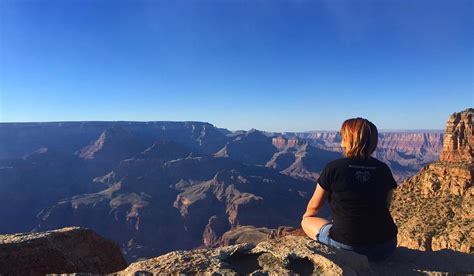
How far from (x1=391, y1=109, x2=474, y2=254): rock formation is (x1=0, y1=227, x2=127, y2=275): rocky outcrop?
750 inches

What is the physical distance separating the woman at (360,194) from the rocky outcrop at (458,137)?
6037cm

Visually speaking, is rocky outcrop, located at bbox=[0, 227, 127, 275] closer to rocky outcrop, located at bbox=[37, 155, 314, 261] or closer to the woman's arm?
the woman's arm

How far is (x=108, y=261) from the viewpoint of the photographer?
9.84 metres

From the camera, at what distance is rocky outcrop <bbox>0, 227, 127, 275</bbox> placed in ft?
25.2

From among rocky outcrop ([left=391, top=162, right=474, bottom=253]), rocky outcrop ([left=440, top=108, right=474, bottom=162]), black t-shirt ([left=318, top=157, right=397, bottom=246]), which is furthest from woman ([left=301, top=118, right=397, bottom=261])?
rocky outcrop ([left=440, top=108, right=474, bottom=162])

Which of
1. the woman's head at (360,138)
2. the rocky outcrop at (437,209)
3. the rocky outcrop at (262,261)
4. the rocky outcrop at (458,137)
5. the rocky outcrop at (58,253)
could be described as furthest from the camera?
the rocky outcrop at (458,137)

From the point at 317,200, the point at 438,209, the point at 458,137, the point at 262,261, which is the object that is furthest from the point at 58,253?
the point at 458,137

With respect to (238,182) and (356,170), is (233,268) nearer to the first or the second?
(356,170)

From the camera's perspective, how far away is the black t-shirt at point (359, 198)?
5461mm

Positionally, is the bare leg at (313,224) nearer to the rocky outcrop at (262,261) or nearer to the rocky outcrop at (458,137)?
the rocky outcrop at (262,261)

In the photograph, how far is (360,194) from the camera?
546 centimetres

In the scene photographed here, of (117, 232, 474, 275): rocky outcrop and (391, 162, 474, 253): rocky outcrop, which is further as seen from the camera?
(391, 162, 474, 253): rocky outcrop

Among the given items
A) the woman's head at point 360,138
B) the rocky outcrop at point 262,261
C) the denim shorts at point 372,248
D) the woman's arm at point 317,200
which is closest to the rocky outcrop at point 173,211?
the rocky outcrop at point 262,261

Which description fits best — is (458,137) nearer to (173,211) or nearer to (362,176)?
(362,176)
